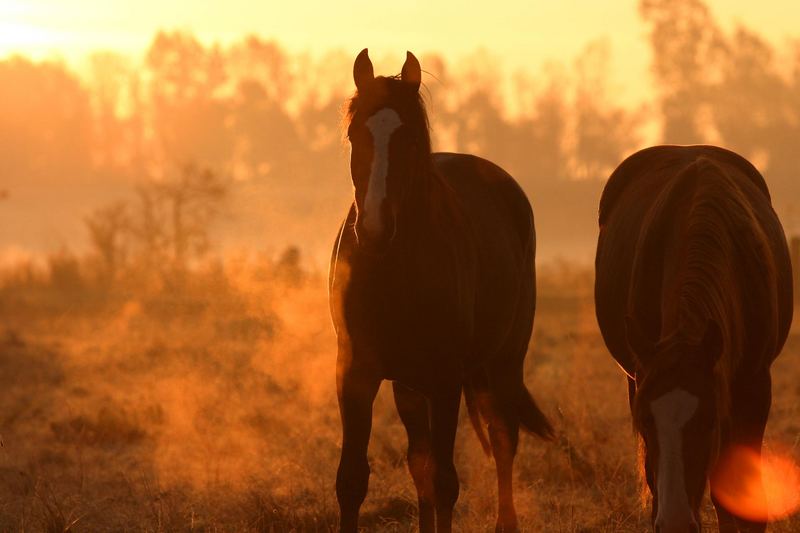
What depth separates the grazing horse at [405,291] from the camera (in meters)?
5.18

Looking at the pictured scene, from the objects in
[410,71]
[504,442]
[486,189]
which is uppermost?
[410,71]

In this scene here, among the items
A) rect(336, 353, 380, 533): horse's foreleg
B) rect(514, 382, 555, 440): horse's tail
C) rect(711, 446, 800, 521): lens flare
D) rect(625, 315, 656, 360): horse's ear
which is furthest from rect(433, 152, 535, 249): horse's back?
rect(625, 315, 656, 360): horse's ear

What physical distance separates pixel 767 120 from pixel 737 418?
67.6 meters

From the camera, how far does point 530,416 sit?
7.25 m

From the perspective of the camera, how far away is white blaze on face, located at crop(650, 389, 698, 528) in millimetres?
3775

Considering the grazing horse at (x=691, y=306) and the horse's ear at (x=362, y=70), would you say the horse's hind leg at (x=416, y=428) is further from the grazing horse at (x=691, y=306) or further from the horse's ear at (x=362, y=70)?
the horse's ear at (x=362, y=70)

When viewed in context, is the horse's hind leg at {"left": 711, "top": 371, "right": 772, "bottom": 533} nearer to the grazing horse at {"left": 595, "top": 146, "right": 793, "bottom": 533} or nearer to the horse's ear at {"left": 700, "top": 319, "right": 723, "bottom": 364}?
the grazing horse at {"left": 595, "top": 146, "right": 793, "bottom": 533}

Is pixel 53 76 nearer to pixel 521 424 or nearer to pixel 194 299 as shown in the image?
pixel 194 299

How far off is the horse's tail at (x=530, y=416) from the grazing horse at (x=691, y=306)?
118 cm

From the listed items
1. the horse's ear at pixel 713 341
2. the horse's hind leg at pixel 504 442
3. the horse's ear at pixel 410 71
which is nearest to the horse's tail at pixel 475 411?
the horse's hind leg at pixel 504 442

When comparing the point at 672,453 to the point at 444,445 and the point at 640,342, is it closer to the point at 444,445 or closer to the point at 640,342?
the point at 640,342

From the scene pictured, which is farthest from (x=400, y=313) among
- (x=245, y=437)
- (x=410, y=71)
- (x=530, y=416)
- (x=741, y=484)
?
(x=245, y=437)

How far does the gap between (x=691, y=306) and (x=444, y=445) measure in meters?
1.73

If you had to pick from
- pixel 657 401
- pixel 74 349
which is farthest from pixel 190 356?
pixel 657 401
